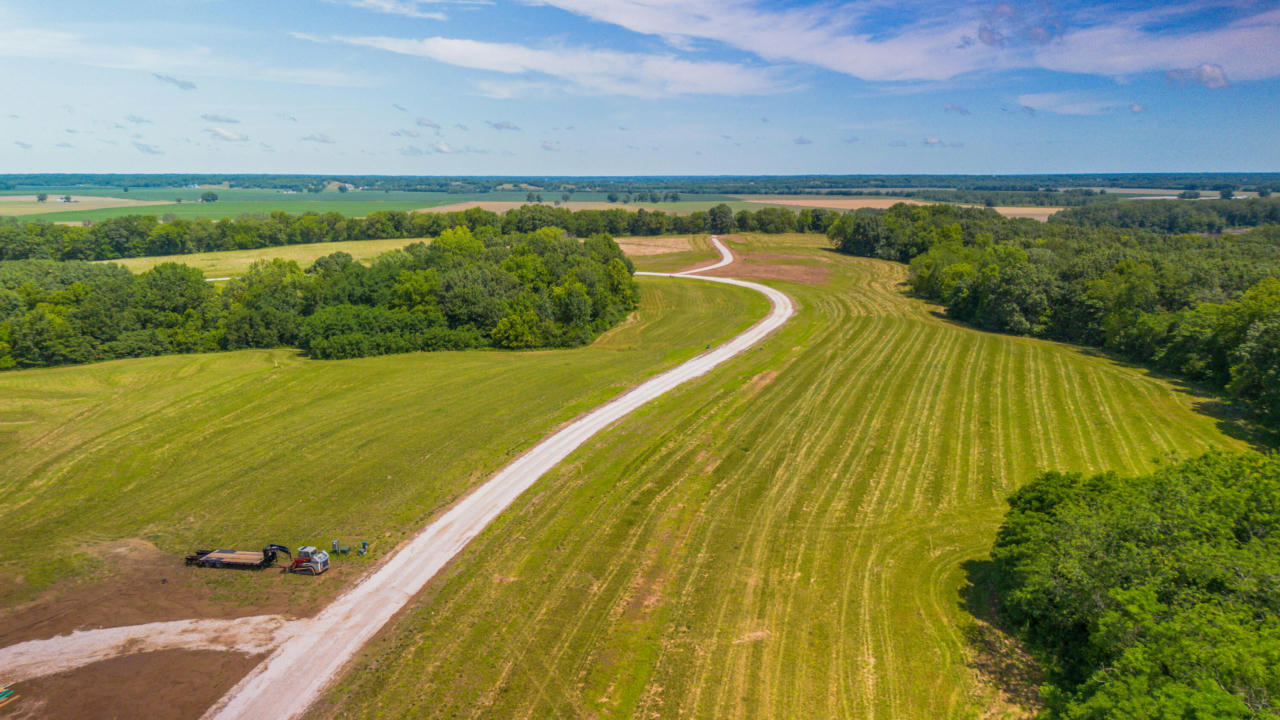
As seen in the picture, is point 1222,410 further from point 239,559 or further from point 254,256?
point 254,256

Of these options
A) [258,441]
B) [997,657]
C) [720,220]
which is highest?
[720,220]

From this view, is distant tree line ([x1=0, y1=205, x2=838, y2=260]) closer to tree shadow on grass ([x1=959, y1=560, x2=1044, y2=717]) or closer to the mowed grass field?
the mowed grass field

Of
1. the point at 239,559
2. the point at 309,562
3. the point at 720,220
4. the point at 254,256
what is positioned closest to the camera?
the point at 309,562

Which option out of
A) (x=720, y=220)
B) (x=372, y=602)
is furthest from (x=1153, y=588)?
(x=720, y=220)

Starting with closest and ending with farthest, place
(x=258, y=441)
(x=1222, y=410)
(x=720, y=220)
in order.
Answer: (x=258, y=441), (x=1222, y=410), (x=720, y=220)

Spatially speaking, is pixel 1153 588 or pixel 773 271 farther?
pixel 773 271

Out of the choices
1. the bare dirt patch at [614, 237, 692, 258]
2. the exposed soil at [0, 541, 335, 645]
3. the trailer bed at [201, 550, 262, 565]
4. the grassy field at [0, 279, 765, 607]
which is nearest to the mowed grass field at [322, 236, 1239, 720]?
the exposed soil at [0, 541, 335, 645]

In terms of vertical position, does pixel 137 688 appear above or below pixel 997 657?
below

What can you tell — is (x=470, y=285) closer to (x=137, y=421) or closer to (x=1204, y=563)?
(x=137, y=421)
